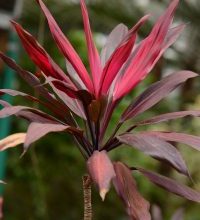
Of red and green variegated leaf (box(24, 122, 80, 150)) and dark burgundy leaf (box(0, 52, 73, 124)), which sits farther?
dark burgundy leaf (box(0, 52, 73, 124))

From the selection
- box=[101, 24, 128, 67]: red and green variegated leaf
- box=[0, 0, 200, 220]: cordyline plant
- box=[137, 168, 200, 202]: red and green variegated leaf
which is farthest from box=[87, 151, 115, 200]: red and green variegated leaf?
box=[101, 24, 128, 67]: red and green variegated leaf

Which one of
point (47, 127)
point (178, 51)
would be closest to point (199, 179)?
point (178, 51)

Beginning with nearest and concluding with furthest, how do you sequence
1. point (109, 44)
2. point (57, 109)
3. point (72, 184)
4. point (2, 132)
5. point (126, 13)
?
point (57, 109) → point (109, 44) → point (2, 132) → point (126, 13) → point (72, 184)

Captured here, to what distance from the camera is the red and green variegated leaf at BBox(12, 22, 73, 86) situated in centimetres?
88

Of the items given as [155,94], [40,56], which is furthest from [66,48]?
[155,94]

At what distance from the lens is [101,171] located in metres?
0.75

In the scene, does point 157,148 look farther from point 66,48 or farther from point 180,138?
point 66,48

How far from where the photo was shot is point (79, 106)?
3.17 ft

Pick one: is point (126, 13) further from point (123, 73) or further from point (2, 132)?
point (123, 73)

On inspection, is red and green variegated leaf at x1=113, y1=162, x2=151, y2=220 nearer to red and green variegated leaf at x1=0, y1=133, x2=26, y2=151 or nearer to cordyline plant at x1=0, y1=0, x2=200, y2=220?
cordyline plant at x1=0, y1=0, x2=200, y2=220

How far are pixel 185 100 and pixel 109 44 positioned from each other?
11.4 ft

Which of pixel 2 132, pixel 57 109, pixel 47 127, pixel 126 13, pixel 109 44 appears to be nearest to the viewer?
pixel 47 127

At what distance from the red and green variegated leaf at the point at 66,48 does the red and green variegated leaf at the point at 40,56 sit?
0.08 feet

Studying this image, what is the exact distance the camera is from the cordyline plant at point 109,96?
32.6 inches
